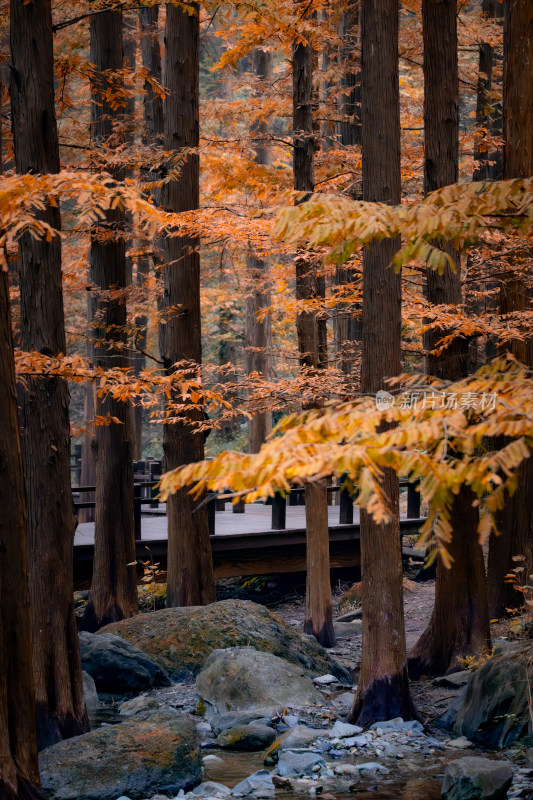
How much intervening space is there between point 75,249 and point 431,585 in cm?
1162

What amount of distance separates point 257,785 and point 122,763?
1193 mm

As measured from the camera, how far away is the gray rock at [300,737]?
7773mm

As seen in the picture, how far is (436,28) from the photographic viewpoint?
34.1 feet

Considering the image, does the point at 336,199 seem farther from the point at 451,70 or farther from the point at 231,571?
the point at 231,571

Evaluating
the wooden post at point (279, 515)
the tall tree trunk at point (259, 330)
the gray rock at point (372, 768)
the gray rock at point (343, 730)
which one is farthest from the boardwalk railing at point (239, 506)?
the gray rock at point (372, 768)

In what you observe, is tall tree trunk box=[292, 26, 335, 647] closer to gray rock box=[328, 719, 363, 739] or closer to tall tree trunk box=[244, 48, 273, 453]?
gray rock box=[328, 719, 363, 739]

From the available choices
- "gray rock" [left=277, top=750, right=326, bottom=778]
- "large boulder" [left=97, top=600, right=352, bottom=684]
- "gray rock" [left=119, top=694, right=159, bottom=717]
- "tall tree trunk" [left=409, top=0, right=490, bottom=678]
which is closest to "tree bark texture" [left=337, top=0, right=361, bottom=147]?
"tall tree trunk" [left=409, top=0, right=490, bottom=678]

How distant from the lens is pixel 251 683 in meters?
9.30

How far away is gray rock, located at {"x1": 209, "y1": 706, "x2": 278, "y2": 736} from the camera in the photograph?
862 cm

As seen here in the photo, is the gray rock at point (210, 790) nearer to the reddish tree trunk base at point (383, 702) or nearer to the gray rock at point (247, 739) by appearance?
the gray rock at point (247, 739)

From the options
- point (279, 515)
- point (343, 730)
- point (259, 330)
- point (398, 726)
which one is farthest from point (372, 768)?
point (259, 330)

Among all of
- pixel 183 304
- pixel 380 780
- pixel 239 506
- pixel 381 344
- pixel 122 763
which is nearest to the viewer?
pixel 380 780

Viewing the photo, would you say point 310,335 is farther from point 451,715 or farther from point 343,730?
point 343,730

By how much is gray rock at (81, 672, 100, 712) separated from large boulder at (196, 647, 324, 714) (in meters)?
1.24
